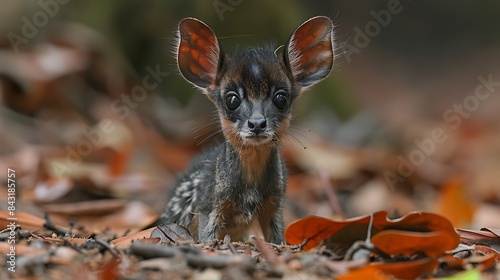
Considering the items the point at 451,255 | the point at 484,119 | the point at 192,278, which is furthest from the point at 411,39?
the point at 192,278

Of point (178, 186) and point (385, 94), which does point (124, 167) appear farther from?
point (385, 94)

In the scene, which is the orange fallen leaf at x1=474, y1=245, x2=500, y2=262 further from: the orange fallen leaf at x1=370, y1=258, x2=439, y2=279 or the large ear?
the large ear

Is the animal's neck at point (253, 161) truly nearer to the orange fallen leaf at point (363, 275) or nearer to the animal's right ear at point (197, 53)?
the animal's right ear at point (197, 53)

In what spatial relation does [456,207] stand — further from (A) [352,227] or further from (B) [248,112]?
(A) [352,227]

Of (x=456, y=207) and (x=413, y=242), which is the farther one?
(x=456, y=207)

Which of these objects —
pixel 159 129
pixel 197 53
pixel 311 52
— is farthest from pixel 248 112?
pixel 159 129

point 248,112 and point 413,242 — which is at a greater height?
point 248,112

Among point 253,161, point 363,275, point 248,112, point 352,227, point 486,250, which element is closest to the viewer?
point 363,275
